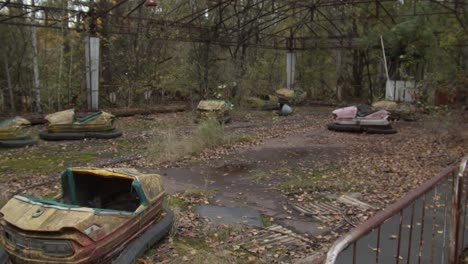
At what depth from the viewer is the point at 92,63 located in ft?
38.2

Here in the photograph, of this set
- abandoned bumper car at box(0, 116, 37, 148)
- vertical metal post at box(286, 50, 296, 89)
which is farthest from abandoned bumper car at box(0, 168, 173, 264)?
vertical metal post at box(286, 50, 296, 89)

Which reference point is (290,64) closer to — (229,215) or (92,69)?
(92,69)

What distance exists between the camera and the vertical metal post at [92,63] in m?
11.4

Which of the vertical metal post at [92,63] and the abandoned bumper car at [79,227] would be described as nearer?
the abandoned bumper car at [79,227]

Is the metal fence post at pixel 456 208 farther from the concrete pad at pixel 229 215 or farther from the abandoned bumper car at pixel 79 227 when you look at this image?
the abandoned bumper car at pixel 79 227

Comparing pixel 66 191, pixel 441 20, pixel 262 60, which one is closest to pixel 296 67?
pixel 262 60

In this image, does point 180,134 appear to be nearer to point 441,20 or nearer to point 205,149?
point 205,149

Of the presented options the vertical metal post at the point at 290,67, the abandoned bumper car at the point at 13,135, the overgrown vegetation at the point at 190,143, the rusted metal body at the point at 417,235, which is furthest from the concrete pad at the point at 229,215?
the vertical metal post at the point at 290,67

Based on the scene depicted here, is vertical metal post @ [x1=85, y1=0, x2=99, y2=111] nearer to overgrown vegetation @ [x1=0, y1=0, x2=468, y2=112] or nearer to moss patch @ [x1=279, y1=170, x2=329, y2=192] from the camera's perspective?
overgrown vegetation @ [x1=0, y1=0, x2=468, y2=112]

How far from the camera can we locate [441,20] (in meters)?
13.9

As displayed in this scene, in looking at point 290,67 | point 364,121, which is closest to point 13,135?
point 364,121

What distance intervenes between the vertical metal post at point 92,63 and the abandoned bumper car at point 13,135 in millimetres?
4055

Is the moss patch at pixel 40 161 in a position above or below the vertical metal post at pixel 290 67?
below

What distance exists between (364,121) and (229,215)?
642 cm
